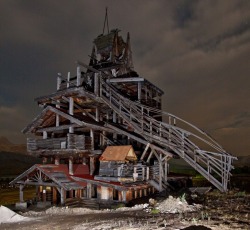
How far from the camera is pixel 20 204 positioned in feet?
92.9

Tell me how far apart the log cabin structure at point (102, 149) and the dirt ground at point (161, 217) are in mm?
3304

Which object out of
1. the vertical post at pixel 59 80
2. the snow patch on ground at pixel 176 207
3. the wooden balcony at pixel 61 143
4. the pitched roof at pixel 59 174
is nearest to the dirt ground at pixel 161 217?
the snow patch on ground at pixel 176 207

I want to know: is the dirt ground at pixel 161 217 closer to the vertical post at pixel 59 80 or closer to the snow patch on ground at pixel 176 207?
the snow patch on ground at pixel 176 207

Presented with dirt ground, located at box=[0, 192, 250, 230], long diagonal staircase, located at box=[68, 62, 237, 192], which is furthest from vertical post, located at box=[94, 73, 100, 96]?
dirt ground, located at box=[0, 192, 250, 230]

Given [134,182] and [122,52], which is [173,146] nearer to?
[134,182]

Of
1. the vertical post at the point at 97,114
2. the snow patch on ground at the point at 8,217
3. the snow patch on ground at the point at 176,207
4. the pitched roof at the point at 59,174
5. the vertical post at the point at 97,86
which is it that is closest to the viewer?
the snow patch on ground at the point at 176,207

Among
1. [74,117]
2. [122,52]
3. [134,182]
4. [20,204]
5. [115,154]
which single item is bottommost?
[20,204]

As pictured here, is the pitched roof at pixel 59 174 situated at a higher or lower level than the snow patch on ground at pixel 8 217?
higher

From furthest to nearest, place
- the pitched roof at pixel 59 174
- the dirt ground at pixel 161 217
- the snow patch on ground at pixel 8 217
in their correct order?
the pitched roof at pixel 59 174 → the snow patch on ground at pixel 8 217 → the dirt ground at pixel 161 217

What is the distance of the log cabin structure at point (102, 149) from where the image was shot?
28.1 metres

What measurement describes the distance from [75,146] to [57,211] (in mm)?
6543

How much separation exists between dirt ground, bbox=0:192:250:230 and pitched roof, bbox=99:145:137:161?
5.54 meters

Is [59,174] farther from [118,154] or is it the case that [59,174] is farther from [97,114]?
[97,114]

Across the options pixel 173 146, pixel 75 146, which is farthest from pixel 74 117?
pixel 173 146
